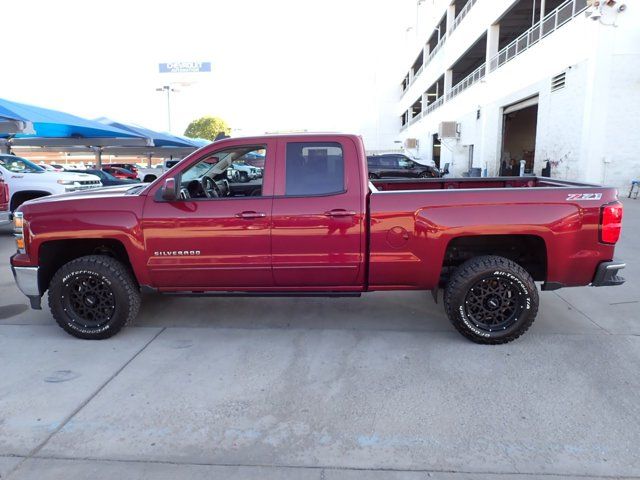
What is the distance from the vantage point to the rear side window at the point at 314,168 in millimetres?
4316

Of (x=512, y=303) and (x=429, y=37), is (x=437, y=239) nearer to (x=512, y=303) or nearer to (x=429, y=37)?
(x=512, y=303)

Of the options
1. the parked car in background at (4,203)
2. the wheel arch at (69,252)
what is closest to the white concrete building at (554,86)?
the wheel arch at (69,252)

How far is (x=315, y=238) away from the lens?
4266 mm

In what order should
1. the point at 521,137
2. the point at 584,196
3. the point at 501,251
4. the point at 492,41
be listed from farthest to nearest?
the point at 521,137
the point at 492,41
the point at 501,251
the point at 584,196

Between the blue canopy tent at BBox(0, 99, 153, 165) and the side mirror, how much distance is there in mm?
6530

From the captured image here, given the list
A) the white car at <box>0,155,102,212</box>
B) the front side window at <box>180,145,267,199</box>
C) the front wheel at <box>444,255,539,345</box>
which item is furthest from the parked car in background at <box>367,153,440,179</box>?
Result: the front wheel at <box>444,255,539,345</box>

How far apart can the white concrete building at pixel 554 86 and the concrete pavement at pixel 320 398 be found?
14.2m

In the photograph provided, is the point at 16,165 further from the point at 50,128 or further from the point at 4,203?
the point at 4,203

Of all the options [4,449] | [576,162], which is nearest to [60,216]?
[4,449]

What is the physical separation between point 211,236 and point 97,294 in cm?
129

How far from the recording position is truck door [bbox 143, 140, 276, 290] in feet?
14.0

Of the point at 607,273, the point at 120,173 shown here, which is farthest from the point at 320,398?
the point at 120,173

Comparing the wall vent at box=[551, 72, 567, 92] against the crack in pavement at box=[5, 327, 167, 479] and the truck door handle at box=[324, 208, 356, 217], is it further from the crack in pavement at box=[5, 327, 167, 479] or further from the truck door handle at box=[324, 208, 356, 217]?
the crack in pavement at box=[5, 327, 167, 479]

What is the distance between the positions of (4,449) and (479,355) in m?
3.55
